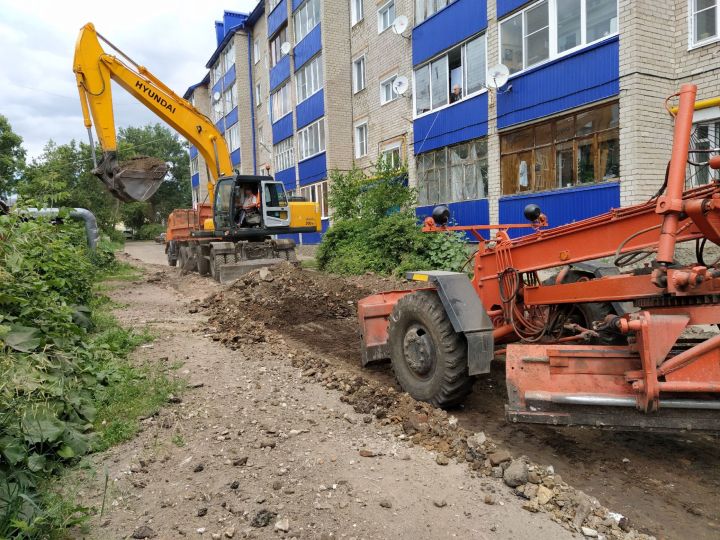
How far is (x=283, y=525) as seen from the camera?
3.04 metres

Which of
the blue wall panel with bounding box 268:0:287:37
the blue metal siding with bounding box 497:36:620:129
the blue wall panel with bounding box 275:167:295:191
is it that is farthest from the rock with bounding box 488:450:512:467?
the blue wall panel with bounding box 268:0:287:37

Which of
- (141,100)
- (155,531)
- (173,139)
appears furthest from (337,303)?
(173,139)

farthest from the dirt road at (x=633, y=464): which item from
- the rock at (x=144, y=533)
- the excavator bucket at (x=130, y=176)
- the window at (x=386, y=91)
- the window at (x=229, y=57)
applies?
the window at (x=229, y=57)

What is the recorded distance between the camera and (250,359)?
261 inches

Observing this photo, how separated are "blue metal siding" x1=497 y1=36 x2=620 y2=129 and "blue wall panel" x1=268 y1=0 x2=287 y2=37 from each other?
63.9 ft

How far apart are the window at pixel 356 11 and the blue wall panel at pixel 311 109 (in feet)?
10.8

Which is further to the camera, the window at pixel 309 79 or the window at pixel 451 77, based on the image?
the window at pixel 309 79

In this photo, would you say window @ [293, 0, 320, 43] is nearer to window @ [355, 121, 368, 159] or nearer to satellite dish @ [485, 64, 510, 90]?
window @ [355, 121, 368, 159]

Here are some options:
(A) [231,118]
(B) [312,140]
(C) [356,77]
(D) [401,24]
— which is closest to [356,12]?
(C) [356,77]

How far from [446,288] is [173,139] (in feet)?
242

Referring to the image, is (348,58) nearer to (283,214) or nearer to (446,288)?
(283,214)

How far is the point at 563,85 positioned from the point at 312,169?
1614 cm

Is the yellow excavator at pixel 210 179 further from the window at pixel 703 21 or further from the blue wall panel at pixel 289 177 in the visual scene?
the blue wall panel at pixel 289 177

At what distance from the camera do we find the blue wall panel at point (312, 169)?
25547 mm
